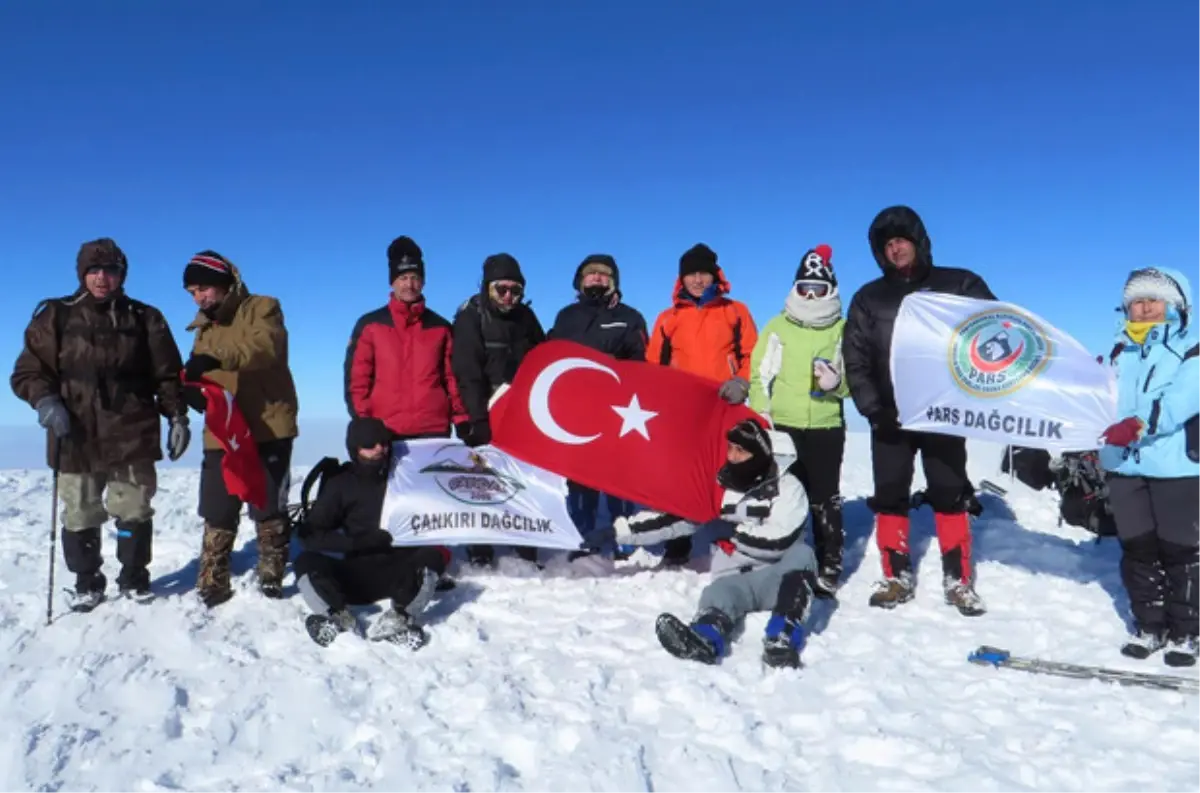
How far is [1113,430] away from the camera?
4.96m

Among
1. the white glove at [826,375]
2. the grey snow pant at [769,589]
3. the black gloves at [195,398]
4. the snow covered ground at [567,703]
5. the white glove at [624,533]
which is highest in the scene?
the white glove at [826,375]

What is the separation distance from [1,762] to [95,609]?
213cm

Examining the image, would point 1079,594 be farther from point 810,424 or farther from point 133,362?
point 133,362

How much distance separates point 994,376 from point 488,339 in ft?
13.1

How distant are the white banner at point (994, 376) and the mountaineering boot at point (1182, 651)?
1.33 meters

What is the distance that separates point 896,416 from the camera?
19.2 feet

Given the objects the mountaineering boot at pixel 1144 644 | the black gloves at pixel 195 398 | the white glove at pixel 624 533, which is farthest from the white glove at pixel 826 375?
the black gloves at pixel 195 398

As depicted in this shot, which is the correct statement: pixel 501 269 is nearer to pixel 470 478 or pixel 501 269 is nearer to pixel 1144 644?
pixel 470 478

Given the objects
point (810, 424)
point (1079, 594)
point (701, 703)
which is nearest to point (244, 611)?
point (701, 703)

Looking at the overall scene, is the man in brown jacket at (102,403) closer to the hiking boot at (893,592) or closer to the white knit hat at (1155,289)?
the hiking boot at (893,592)

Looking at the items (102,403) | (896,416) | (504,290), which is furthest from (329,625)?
(896,416)

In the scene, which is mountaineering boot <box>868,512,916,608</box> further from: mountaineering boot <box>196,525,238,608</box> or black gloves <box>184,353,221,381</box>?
black gloves <box>184,353,221,381</box>

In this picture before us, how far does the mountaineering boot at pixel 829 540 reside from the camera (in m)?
6.38

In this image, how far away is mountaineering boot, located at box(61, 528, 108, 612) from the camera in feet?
18.5
